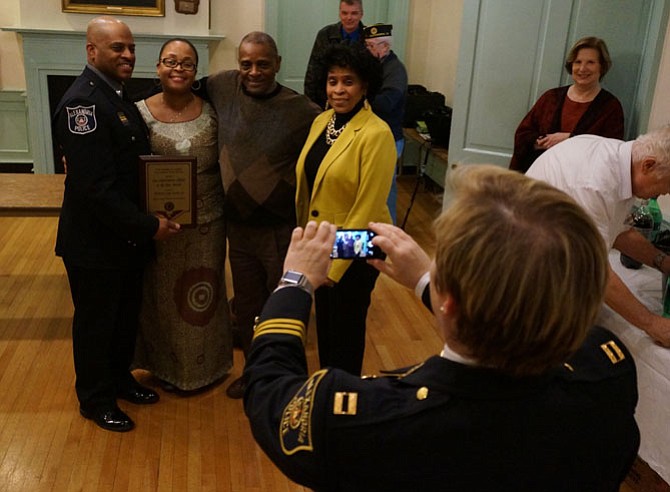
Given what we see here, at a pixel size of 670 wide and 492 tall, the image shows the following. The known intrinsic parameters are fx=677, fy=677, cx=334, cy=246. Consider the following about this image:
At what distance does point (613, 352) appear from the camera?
0.97 m

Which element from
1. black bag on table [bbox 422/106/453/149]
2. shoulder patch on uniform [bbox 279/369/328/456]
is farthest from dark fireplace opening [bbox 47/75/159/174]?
shoulder patch on uniform [bbox 279/369/328/456]

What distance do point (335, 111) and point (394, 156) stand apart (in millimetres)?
264

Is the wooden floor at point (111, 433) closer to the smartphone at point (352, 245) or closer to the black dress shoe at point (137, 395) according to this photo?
the black dress shoe at point (137, 395)

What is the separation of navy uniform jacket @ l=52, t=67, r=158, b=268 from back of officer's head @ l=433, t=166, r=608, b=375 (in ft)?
5.26

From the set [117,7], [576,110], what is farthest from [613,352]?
[117,7]

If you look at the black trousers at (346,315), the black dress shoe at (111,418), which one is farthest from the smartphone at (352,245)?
the black dress shoe at (111,418)

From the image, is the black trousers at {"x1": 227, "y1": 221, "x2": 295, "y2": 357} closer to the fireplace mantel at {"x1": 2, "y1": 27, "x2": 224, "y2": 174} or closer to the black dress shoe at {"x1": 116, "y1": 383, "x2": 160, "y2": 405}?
the black dress shoe at {"x1": 116, "y1": 383, "x2": 160, "y2": 405}

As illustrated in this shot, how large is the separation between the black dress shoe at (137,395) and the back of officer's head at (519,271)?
2074 mm

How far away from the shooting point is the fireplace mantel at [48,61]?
5234mm

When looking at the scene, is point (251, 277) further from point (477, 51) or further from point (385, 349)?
point (477, 51)

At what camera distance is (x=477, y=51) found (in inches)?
143

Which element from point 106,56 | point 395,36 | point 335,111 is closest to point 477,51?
point 335,111

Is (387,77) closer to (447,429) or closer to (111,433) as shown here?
(111,433)

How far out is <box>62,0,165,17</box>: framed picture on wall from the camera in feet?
17.0
